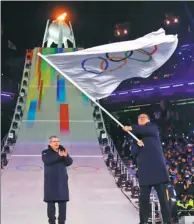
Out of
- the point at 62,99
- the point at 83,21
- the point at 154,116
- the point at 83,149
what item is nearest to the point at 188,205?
the point at 83,149

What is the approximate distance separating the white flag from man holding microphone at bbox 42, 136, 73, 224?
3.04ft

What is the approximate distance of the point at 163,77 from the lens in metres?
23.1

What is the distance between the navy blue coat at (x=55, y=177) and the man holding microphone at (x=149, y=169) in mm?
888

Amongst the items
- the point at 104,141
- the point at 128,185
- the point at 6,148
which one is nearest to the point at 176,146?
the point at 104,141

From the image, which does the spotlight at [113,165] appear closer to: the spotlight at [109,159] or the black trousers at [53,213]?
the spotlight at [109,159]

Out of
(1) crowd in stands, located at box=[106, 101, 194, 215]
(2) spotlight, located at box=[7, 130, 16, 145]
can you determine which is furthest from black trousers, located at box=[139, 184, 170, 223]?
(2) spotlight, located at box=[7, 130, 16, 145]

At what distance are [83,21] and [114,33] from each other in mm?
2364

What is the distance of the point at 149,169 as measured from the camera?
16.9ft

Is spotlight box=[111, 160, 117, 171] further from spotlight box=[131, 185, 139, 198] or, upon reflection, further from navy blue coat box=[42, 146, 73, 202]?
navy blue coat box=[42, 146, 73, 202]

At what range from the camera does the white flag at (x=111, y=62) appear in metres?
5.82

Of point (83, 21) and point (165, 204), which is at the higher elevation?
point (83, 21)

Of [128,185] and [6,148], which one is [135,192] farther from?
[6,148]

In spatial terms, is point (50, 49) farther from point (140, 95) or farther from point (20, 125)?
point (20, 125)

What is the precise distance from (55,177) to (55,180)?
0.12 feet
